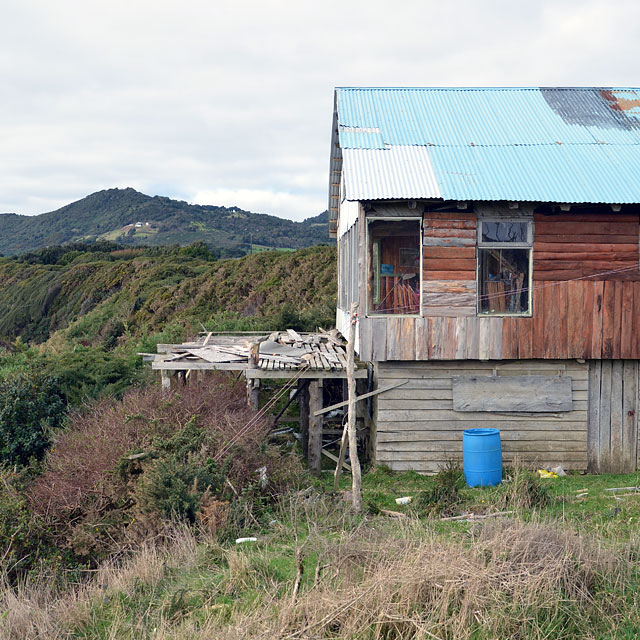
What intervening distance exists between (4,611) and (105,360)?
11482 millimetres

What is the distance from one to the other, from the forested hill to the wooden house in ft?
211

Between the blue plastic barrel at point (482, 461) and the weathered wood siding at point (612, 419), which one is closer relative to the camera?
the blue plastic barrel at point (482, 461)

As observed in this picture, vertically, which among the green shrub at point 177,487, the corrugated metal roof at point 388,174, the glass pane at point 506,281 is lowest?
the green shrub at point 177,487

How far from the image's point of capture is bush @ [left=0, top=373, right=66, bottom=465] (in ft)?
45.5

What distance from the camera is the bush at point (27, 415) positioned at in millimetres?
13883

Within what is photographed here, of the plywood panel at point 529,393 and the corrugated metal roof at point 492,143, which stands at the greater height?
the corrugated metal roof at point 492,143

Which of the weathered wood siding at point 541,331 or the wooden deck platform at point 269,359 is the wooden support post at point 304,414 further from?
the weathered wood siding at point 541,331

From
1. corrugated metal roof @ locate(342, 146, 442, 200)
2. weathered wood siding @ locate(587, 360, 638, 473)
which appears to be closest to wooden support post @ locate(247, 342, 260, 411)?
corrugated metal roof @ locate(342, 146, 442, 200)

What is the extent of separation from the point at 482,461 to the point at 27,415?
30.9 ft

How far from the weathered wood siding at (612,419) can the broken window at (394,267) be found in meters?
3.56

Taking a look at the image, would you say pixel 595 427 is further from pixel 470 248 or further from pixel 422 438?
pixel 470 248

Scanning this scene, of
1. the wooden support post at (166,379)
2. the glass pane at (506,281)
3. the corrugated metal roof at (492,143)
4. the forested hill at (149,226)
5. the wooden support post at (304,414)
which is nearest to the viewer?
the corrugated metal roof at (492,143)

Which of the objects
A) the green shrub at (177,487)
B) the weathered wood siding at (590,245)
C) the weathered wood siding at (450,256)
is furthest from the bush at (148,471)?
the weathered wood siding at (590,245)

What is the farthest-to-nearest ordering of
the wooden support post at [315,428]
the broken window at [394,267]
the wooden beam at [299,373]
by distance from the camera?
the wooden support post at [315,428], the wooden beam at [299,373], the broken window at [394,267]
